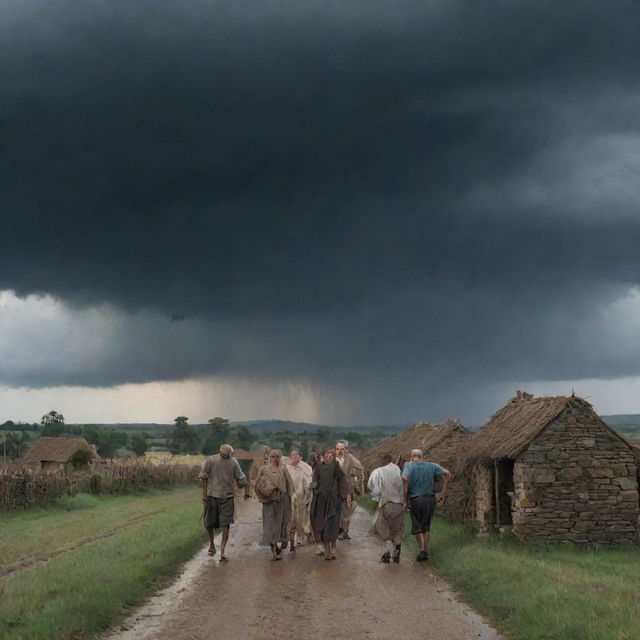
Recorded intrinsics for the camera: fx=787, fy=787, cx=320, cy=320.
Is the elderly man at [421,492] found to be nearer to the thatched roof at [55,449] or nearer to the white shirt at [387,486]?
the white shirt at [387,486]

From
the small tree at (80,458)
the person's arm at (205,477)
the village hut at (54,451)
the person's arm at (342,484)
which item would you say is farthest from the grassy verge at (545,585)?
the village hut at (54,451)

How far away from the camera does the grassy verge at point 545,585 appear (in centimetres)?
979

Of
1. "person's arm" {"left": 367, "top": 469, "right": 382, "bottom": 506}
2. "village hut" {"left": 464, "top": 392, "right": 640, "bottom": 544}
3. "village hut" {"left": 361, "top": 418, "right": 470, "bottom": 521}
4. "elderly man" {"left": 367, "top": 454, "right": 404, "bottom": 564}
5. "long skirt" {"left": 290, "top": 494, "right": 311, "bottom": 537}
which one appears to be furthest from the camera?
"village hut" {"left": 361, "top": 418, "right": 470, "bottom": 521}

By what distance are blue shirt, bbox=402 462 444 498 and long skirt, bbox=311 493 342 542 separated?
5.28 ft

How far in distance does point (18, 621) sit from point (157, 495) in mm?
42848

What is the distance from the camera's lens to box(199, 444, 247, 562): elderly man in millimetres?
16688

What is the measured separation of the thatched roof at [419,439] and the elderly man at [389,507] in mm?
11533

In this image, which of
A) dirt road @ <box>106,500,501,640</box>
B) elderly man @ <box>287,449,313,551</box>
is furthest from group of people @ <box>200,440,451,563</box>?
elderly man @ <box>287,449,313,551</box>

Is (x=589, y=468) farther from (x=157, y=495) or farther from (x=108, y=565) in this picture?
(x=157, y=495)

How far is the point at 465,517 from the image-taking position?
24609mm

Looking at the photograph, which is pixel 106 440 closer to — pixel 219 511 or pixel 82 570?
pixel 219 511

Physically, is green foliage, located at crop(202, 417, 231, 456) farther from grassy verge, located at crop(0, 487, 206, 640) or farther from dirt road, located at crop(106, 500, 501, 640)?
dirt road, located at crop(106, 500, 501, 640)

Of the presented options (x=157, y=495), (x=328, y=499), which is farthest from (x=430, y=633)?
(x=157, y=495)

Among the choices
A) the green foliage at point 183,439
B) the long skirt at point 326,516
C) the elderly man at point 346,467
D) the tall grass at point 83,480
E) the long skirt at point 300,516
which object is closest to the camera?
the long skirt at point 326,516
